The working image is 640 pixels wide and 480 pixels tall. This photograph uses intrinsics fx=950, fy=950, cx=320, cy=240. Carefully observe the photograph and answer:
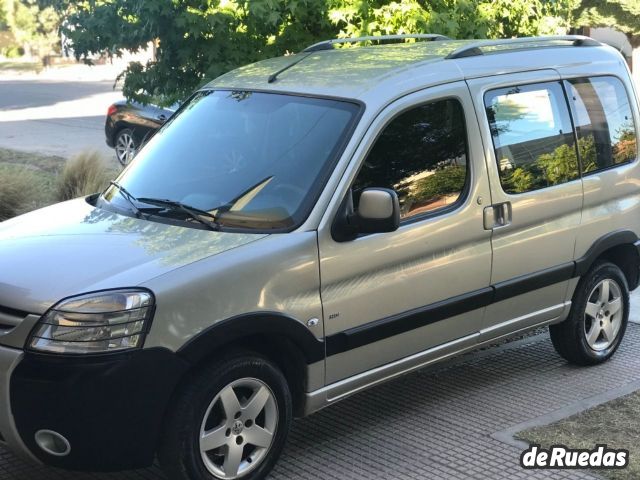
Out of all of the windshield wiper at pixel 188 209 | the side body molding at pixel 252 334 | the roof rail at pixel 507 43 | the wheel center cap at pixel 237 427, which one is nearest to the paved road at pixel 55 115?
the roof rail at pixel 507 43

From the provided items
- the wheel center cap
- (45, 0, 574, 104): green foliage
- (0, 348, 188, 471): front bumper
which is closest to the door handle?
the wheel center cap

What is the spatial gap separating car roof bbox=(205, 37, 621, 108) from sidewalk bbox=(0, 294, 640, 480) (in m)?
1.77

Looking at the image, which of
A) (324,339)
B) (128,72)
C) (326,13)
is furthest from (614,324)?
(128,72)

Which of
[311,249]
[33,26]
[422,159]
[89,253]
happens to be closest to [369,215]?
[311,249]

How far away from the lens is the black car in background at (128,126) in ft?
47.4

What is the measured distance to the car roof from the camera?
16.0ft

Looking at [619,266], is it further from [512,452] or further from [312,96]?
[312,96]

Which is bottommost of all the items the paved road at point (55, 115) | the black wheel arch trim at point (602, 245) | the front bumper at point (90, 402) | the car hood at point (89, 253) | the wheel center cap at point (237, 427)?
the paved road at point (55, 115)

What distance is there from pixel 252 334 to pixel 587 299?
8.85 ft

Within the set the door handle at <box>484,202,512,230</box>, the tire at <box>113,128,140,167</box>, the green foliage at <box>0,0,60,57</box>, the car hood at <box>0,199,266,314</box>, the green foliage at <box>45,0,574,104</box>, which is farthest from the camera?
the green foliage at <box>0,0,60,57</box>

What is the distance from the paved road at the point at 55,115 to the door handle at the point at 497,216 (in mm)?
7011

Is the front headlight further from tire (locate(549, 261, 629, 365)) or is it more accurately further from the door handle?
tire (locate(549, 261, 629, 365))

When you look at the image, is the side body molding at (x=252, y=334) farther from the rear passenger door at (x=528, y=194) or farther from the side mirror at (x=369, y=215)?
the rear passenger door at (x=528, y=194)

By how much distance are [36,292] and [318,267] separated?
1249 millimetres
